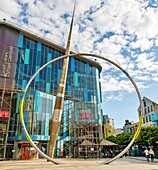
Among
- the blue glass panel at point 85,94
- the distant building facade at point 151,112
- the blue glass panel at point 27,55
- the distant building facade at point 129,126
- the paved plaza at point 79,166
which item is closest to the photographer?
the paved plaza at point 79,166

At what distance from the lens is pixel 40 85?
3378 centimetres

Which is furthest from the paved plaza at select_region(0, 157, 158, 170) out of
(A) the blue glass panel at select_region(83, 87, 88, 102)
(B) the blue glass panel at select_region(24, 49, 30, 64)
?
(A) the blue glass panel at select_region(83, 87, 88, 102)

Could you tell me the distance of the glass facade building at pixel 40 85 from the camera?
2764cm

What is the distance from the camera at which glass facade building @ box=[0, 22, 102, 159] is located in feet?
90.7

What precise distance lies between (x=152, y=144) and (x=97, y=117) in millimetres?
10972

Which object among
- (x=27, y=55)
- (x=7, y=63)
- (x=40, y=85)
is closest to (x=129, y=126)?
(x=40, y=85)

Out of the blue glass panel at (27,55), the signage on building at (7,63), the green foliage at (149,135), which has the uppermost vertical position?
the blue glass panel at (27,55)

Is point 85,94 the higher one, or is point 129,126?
point 85,94

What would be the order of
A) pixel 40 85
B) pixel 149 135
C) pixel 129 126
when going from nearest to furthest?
pixel 149 135 < pixel 40 85 < pixel 129 126

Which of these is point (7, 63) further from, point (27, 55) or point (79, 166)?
point (79, 166)

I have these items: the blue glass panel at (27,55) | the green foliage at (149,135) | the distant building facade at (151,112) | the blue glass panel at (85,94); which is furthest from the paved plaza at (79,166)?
the distant building facade at (151,112)

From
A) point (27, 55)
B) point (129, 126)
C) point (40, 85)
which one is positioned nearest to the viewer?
point (27, 55)

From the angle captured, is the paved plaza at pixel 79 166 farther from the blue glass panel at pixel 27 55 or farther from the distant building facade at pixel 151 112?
the distant building facade at pixel 151 112

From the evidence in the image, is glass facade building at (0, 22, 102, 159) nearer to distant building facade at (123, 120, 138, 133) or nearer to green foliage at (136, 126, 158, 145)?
green foliage at (136, 126, 158, 145)
